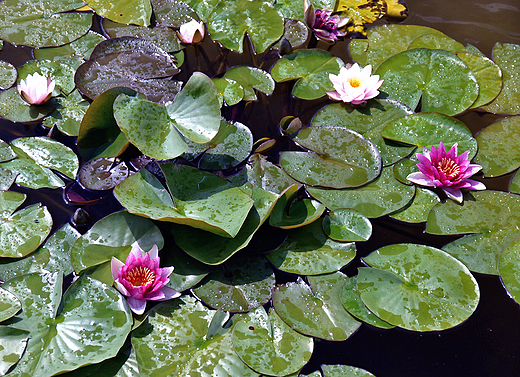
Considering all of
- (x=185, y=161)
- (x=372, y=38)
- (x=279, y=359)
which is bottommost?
(x=279, y=359)

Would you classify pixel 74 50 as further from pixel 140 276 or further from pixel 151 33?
pixel 140 276

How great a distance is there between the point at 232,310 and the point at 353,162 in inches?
51.1

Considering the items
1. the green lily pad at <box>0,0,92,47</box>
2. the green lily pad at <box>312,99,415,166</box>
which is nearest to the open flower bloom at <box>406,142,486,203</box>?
the green lily pad at <box>312,99,415,166</box>

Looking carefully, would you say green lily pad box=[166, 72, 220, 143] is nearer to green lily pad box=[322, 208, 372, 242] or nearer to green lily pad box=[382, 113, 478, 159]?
green lily pad box=[322, 208, 372, 242]

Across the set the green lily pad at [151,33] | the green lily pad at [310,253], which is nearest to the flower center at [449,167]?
the green lily pad at [310,253]

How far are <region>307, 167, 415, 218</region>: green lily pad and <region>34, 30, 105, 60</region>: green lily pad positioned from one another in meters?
2.30

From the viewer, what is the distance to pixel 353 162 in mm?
2566

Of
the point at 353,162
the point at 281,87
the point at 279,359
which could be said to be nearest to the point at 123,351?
the point at 279,359

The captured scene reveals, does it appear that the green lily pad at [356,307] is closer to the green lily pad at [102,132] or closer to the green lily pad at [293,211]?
the green lily pad at [293,211]

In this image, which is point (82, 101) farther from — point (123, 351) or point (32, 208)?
point (123, 351)

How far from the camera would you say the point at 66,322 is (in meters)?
1.83

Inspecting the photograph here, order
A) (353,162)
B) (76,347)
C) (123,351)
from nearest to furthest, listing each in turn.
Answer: (76,347) → (123,351) → (353,162)

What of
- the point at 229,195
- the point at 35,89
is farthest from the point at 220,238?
the point at 35,89

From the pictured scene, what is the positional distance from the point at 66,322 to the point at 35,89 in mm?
1816
